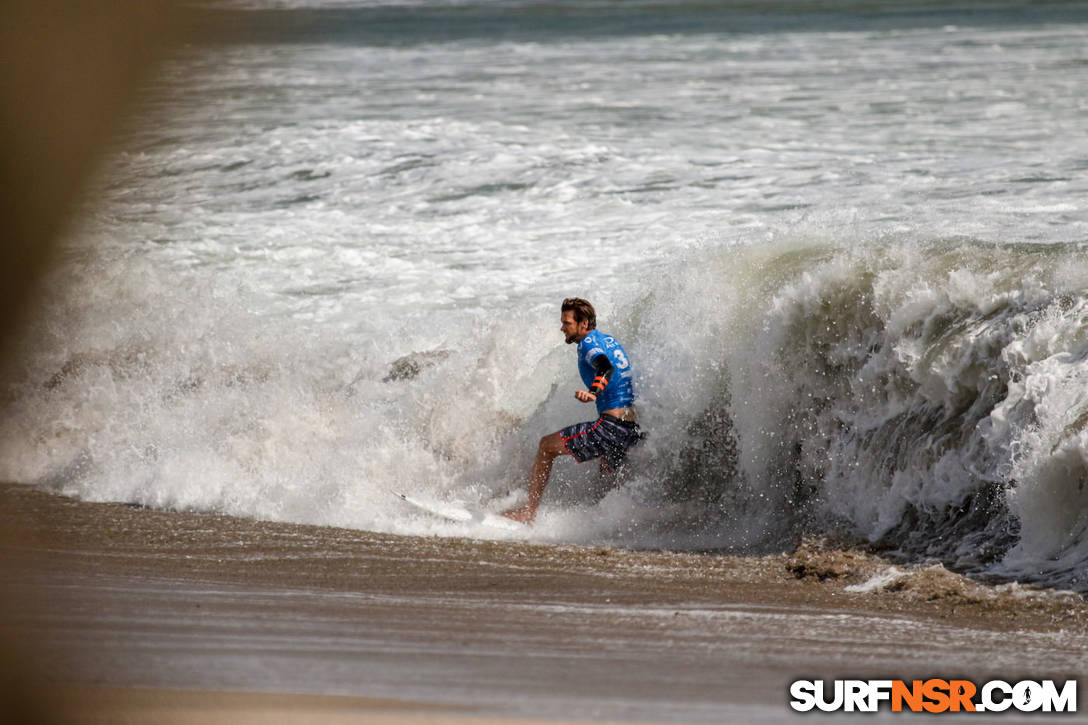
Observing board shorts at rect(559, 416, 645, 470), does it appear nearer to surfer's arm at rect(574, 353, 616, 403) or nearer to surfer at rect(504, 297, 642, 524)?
surfer at rect(504, 297, 642, 524)

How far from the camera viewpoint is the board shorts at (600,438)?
338 inches

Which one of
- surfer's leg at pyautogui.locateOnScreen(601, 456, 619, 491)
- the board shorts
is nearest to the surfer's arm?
the board shorts

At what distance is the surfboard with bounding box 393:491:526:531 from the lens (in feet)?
27.4

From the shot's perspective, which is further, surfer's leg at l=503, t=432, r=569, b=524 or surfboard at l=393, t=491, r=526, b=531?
surfer's leg at l=503, t=432, r=569, b=524

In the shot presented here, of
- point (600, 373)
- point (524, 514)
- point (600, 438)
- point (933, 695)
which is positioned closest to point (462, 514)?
point (524, 514)

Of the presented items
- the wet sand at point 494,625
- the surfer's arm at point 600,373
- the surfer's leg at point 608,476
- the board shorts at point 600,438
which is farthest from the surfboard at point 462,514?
the surfer's arm at point 600,373

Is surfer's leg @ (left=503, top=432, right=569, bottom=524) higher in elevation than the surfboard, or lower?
higher

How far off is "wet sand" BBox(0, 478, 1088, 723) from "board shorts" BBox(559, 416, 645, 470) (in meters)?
1.09

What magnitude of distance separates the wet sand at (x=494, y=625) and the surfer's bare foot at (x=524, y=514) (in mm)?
673

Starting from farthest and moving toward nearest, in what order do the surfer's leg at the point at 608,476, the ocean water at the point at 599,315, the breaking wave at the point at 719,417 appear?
the surfer's leg at the point at 608,476
the breaking wave at the point at 719,417
the ocean water at the point at 599,315

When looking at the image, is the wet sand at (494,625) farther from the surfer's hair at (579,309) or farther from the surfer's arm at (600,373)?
the surfer's hair at (579,309)

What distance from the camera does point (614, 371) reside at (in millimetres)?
8609

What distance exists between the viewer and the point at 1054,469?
22.0 feet

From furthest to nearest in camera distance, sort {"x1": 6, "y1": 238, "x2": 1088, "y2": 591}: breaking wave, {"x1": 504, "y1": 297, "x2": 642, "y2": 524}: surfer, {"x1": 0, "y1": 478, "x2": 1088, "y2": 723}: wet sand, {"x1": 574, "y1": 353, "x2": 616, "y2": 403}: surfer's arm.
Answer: {"x1": 504, "y1": 297, "x2": 642, "y2": 524}: surfer → {"x1": 574, "y1": 353, "x2": 616, "y2": 403}: surfer's arm → {"x1": 6, "y1": 238, "x2": 1088, "y2": 591}: breaking wave → {"x1": 0, "y1": 478, "x2": 1088, "y2": 723}: wet sand
